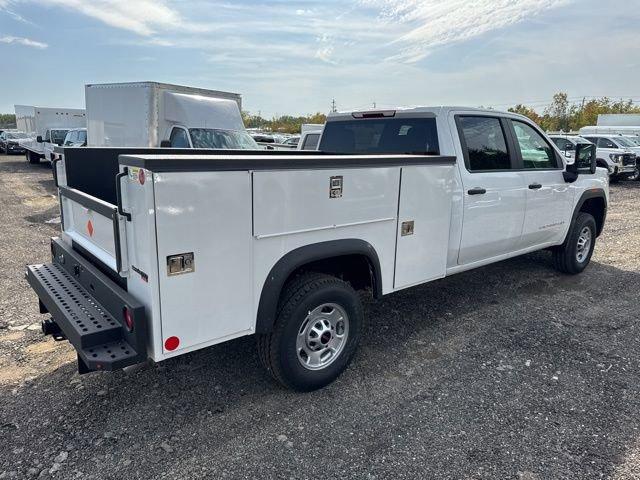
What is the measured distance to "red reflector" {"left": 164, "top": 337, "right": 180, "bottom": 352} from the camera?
263 cm

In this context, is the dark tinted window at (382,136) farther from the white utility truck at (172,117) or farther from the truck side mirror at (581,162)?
the white utility truck at (172,117)

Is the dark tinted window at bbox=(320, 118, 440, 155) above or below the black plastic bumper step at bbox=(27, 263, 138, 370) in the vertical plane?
above

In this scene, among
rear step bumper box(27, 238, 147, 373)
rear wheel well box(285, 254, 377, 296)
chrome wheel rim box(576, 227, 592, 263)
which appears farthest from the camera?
chrome wheel rim box(576, 227, 592, 263)

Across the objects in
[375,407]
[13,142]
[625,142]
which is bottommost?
[375,407]

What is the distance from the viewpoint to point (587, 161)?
5625mm

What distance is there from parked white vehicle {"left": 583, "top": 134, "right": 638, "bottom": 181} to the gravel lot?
15.8 m

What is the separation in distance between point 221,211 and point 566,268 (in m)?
5.19

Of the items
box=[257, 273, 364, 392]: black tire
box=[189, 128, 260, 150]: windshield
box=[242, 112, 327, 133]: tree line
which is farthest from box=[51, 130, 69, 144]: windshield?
box=[242, 112, 327, 133]: tree line

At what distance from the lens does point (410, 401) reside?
3.37 metres

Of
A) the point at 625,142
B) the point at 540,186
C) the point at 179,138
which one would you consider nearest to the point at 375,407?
the point at 540,186

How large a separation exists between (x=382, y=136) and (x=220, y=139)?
703 centimetres

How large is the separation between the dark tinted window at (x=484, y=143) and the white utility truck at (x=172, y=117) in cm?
722

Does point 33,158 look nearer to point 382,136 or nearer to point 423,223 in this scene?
point 382,136

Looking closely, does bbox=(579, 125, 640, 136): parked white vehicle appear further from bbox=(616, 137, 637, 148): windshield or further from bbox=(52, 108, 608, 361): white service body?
bbox=(52, 108, 608, 361): white service body
